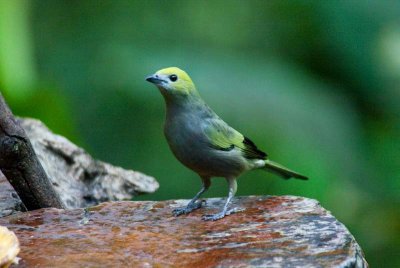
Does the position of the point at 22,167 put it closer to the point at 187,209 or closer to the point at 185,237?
the point at 187,209

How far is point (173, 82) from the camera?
4.12 meters

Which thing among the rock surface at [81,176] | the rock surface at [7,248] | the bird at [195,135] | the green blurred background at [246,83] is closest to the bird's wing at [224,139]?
the bird at [195,135]

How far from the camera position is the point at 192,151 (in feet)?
13.5

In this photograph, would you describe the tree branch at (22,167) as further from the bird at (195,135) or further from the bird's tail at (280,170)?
the bird's tail at (280,170)

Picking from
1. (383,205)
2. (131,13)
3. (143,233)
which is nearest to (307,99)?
(383,205)

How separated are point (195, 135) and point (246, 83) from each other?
2866 mm

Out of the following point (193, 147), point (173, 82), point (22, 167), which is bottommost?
point (22, 167)

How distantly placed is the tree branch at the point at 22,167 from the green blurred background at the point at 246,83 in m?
1.64

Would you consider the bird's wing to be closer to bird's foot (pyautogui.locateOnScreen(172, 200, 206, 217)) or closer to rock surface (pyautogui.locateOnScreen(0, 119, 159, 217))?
bird's foot (pyautogui.locateOnScreen(172, 200, 206, 217))

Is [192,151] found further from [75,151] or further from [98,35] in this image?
[98,35]

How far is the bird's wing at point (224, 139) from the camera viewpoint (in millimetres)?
4172

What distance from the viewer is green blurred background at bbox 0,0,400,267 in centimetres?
631

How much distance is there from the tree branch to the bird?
2.05ft

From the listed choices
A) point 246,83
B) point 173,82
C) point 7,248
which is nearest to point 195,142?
point 173,82
